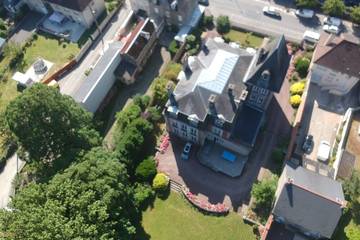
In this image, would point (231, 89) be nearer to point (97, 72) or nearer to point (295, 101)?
point (295, 101)

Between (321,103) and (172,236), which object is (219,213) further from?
(321,103)

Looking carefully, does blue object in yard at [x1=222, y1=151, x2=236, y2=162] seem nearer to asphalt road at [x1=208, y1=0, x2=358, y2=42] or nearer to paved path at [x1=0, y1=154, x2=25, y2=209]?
asphalt road at [x1=208, y1=0, x2=358, y2=42]

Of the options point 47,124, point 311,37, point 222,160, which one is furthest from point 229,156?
point 311,37

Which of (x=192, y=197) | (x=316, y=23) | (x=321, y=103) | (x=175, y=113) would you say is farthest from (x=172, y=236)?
(x=316, y=23)

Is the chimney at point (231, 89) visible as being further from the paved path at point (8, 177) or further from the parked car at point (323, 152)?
the paved path at point (8, 177)

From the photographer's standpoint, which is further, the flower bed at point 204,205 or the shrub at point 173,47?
the shrub at point 173,47

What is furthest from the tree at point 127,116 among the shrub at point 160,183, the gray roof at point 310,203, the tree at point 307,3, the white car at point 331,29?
the white car at point 331,29

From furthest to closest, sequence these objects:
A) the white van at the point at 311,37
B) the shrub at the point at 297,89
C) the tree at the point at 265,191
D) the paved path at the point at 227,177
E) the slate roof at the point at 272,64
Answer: the white van at the point at 311,37, the shrub at the point at 297,89, the paved path at the point at 227,177, the tree at the point at 265,191, the slate roof at the point at 272,64
